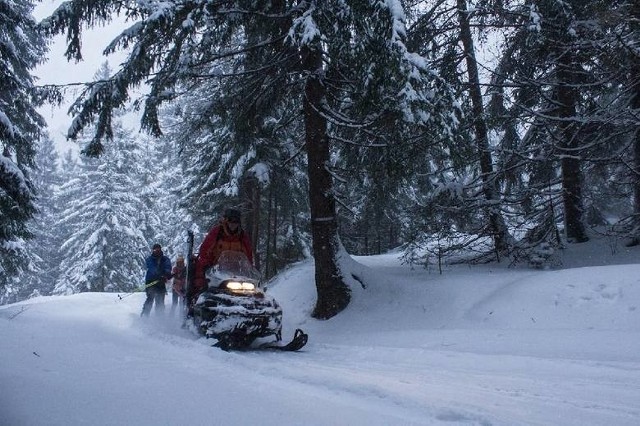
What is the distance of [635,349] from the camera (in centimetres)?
586

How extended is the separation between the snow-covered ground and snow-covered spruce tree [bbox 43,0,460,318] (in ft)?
8.05

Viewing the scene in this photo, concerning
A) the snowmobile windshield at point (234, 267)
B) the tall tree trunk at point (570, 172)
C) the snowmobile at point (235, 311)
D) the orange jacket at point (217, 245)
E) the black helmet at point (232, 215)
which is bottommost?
the snowmobile at point (235, 311)

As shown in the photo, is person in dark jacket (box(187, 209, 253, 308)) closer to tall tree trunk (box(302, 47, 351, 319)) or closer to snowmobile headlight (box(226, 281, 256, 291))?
snowmobile headlight (box(226, 281, 256, 291))

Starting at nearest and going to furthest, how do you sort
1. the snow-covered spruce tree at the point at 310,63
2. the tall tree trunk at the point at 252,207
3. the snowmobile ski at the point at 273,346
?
the snowmobile ski at the point at 273,346 → the snow-covered spruce tree at the point at 310,63 → the tall tree trunk at the point at 252,207

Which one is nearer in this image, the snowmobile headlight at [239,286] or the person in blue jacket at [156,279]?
the snowmobile headlight at [239,286]

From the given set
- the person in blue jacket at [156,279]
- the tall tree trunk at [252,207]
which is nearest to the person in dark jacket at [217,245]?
the person in blue jacket at [156,279]

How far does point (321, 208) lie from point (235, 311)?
3822mm

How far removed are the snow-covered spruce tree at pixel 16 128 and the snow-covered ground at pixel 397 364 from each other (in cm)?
372

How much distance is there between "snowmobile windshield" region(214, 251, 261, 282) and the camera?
7.81 meters

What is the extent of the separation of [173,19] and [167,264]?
711 cm

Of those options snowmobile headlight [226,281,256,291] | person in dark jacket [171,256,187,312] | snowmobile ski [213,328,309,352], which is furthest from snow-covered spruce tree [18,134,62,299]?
snowmobile ski [213,328,309,352]

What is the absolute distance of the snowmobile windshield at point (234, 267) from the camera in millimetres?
7812

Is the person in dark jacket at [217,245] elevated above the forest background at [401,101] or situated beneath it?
situated beneath

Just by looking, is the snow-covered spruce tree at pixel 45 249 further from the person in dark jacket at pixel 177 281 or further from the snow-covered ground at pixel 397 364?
the snow-covered ground at pixel 397 364
